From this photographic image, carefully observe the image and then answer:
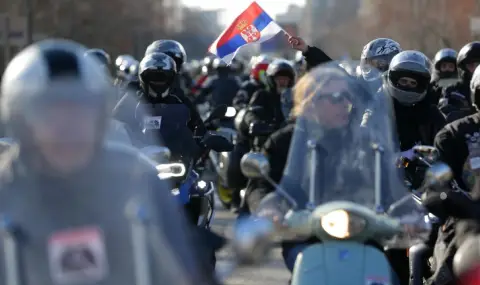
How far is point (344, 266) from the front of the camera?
4.68 meters

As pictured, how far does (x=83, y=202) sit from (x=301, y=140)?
7.17ft

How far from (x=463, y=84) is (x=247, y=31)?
11.0ft

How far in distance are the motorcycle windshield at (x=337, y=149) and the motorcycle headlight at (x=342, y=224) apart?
0.24m

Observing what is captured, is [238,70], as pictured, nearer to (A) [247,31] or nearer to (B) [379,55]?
(A) [247,31]

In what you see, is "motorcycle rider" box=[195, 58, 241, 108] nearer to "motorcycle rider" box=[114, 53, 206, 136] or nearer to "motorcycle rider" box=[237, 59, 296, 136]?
"motorcycle rider" box=[237, 59, 296, 136]

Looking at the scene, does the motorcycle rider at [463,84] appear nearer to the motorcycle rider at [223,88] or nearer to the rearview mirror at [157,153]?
the rearview mirror at [157,153]

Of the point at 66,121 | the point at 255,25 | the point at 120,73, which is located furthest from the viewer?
the point at 120,73

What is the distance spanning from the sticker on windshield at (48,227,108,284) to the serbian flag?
654 cm

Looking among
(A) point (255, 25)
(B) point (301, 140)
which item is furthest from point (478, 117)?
(A) point (255, 25)

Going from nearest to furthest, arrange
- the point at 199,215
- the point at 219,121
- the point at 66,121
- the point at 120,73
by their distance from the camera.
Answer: the point at 66,121 → the point at 199,215 → the point at 219,121 → the point at 120,73

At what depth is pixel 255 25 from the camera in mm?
9750

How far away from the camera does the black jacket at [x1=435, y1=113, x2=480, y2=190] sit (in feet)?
19.6

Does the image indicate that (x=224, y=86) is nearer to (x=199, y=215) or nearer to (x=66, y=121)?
(x=199, y=215)

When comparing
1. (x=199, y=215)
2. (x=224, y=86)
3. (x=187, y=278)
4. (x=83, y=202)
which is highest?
(x=83, y=202)
